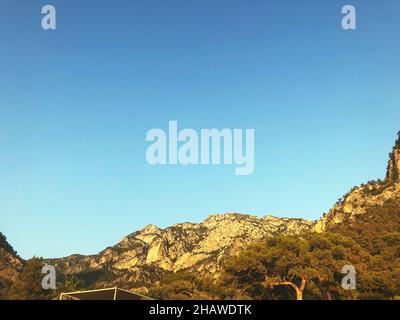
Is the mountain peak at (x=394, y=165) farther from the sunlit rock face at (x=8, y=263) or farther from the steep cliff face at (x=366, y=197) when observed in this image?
the sunlit rock face at (x=8, y=263)

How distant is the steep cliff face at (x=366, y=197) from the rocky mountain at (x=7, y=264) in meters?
87.9

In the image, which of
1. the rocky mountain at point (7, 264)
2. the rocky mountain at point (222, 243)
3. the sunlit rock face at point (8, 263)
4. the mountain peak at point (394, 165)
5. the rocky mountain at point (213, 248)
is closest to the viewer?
the rocky mountain at point (7, 264)

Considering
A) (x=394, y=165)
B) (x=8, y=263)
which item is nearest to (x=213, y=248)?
(x=394, y=165)

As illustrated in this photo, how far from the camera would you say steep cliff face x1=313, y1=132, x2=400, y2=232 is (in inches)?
4956

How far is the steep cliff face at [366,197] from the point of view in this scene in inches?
4956

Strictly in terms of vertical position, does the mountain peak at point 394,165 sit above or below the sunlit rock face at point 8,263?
above

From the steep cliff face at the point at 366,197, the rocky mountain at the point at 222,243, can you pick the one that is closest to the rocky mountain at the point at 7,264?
the rocky mountain at the point at 222,243

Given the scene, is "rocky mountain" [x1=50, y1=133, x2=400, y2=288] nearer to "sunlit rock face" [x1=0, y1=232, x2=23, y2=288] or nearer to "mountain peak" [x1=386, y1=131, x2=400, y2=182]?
"mountain peak" [x1=386, y1=131, x2=400, y2=182]

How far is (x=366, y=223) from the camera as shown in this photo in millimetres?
106500

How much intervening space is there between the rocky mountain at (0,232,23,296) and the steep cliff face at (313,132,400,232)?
87883 millimetres

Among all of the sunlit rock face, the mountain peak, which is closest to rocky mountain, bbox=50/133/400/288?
the mountain peak
